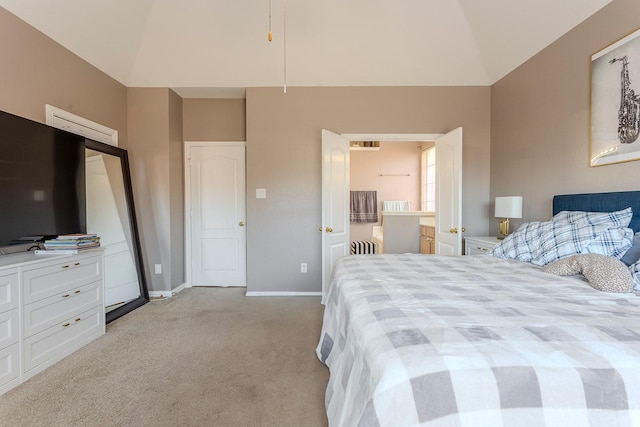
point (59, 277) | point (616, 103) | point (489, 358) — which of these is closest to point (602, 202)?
A: point (616, 103)

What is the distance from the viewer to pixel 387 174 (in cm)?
624

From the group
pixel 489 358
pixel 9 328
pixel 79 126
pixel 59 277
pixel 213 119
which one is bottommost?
pixel 9 328

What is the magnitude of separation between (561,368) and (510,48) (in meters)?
3.35

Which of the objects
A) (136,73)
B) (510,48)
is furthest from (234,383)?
(510,48)

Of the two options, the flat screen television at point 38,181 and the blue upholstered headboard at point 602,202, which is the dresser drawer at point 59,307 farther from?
the blue upholstered headboard at point 602,202

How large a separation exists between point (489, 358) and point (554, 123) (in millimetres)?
2750

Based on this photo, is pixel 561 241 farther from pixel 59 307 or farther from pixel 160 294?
pixel 160 294

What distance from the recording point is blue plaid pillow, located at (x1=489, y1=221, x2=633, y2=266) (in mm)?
1691

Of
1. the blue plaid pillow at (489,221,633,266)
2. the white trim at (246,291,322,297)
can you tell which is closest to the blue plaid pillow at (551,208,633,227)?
the blue plaid pillow at (489,221,633,266)

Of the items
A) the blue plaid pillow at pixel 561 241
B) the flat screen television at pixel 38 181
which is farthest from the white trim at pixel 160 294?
the blue plaid pillow at pixel 561 241

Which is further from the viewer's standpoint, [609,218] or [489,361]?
[609,218]

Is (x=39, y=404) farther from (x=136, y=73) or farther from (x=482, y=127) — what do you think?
(x=482, y=127)

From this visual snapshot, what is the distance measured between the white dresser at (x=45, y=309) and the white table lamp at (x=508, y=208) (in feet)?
12.5

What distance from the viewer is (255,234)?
3.60m
